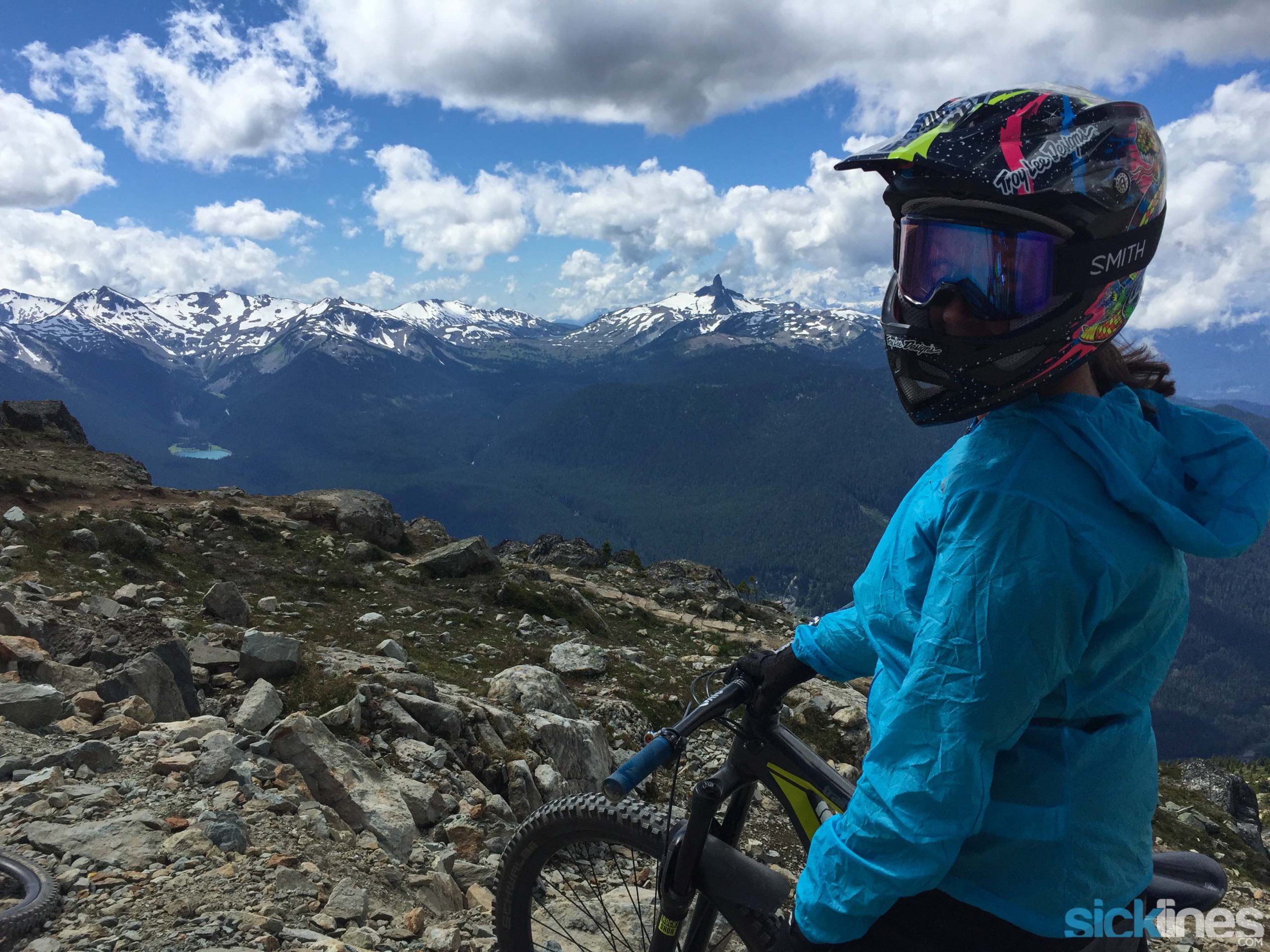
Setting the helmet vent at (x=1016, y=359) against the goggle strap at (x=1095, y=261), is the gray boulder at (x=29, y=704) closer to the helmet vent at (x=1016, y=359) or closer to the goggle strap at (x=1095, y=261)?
the helmet vent at (x=1016, y=359)

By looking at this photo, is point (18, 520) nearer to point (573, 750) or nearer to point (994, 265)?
point (573, 750)

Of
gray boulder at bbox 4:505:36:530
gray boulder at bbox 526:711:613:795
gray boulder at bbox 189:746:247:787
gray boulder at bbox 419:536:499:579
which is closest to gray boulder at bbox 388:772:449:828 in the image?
gray boulder at bbox 189:746:247:787

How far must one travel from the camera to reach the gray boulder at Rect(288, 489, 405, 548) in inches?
930

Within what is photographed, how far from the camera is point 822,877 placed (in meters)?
2.39

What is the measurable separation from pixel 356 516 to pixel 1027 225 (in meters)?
24.1

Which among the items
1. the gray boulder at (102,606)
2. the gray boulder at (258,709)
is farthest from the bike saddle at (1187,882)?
the gray boulder at (102,606)

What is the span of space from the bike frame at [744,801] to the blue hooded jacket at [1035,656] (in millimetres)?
1105

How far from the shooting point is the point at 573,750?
9.34 metres

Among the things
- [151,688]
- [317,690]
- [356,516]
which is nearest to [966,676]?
[151,688]

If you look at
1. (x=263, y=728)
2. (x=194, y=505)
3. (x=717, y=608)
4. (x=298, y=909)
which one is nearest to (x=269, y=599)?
(x=263, y=728)

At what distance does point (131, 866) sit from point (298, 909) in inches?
45.7

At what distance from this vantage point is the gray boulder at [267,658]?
896 centimetres

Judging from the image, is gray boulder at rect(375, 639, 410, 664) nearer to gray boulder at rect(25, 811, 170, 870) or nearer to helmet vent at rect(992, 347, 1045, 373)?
gray boulder at rect(25, 811, 170, 870)

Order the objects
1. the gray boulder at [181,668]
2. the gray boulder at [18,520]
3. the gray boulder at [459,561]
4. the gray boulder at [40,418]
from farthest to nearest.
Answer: the gray boulder at [40,418] → the gray boulder at [459,561] → the gray boulder at [18,520] → the gray boulder at [181,668]
